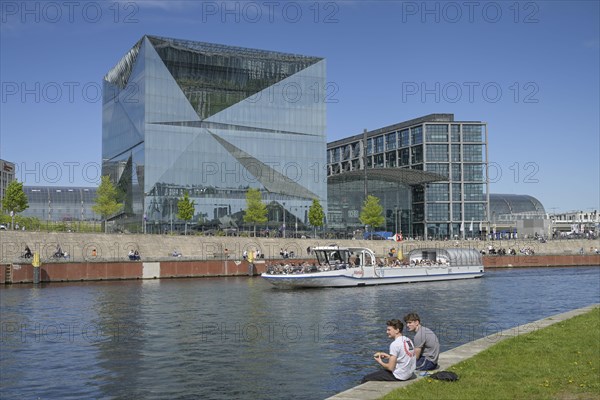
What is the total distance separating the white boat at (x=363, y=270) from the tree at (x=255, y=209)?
4023 centimetres

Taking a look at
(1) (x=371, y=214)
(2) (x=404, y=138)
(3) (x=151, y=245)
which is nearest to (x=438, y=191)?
(2) (x=404, y=138)

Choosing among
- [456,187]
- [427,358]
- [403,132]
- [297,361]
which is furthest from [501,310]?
[403,132]

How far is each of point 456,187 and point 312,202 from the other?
144 feet

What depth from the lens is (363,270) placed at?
6681 cm

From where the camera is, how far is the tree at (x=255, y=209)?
117m

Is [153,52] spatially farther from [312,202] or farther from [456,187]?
[456,187]

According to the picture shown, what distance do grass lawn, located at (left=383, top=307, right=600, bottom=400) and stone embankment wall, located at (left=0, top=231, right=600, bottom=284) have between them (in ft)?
183

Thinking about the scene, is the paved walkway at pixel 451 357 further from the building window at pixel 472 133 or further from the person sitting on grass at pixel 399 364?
the building window at pixel 472 133

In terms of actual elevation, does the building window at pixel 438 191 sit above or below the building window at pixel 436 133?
below

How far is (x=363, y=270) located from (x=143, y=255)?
33285 mm

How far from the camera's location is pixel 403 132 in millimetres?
171000

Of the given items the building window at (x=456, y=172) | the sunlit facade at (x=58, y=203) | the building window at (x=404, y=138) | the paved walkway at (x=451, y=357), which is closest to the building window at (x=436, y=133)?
the building window at (x=456, y=172)

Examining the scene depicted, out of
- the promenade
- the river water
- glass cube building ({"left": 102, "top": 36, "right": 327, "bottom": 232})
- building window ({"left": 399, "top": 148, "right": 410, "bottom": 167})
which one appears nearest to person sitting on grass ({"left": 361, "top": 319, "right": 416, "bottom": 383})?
the river water

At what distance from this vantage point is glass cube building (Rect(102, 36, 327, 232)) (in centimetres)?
11900
